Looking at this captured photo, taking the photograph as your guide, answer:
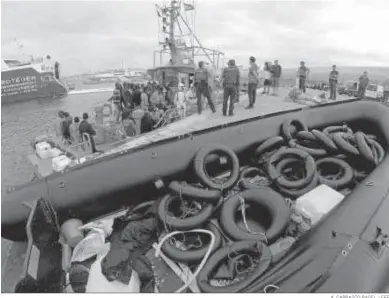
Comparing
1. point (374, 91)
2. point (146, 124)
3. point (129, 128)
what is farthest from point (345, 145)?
point (374, 91)

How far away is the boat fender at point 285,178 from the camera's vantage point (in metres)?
4.93

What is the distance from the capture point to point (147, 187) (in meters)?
4.86

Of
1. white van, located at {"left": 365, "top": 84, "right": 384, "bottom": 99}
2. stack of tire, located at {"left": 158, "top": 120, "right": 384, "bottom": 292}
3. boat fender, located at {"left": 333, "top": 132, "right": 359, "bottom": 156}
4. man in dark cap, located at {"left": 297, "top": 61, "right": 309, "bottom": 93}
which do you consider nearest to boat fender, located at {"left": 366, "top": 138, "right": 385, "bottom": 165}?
stack of tire, located at {"left": 158, "top": 120, "right": 384, "bottom": 292}

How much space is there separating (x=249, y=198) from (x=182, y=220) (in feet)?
3.62

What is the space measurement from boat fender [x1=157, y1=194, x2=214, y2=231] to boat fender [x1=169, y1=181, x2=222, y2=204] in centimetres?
15

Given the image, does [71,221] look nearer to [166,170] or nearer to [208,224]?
[166,170]

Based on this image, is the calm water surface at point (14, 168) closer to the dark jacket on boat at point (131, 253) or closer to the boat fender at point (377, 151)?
the dark jacket on boat at point (131, 253)

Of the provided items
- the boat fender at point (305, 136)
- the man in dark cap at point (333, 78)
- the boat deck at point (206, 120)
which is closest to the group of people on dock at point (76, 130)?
the boat deck at point (206, 120)

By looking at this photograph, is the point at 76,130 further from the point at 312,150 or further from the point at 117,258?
the point at 312,150

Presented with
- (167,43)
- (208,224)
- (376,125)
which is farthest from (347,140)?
(167,43)

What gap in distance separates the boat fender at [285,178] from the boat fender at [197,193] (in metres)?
1.18

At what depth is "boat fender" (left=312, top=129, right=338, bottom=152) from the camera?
224 inches

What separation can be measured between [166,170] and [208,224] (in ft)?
3.77

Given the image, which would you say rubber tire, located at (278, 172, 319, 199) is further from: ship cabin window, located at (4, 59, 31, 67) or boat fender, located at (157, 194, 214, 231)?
ship cabin window, located at (4, 59, 31, 67)
